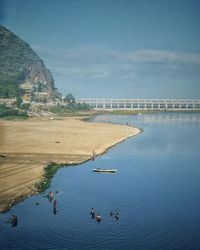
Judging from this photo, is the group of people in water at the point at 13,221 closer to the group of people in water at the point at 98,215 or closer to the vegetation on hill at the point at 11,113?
the group of people in water at the point at 98,215

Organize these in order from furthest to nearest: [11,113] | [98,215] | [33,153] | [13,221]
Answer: [11,113] < [33,153] < [98,215] < [13,221]

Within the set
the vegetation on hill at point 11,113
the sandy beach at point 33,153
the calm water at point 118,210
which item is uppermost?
the vegetation on hill at point 11,113

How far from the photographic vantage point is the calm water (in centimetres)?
2895

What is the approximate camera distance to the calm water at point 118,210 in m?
29.0

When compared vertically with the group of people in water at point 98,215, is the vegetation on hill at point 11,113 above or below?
above

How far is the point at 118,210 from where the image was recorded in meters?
36.5

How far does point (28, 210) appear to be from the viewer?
3591 centimetres

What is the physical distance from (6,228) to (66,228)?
5534 mm

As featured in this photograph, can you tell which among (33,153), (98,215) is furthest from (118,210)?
(33,153)

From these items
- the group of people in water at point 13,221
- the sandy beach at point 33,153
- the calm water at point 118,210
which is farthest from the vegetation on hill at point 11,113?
the group of people in water at point 13,221

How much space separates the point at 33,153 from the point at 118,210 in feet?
109

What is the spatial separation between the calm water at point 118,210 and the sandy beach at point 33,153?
290 cm

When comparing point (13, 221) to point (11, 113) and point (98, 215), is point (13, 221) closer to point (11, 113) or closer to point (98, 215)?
point (98, 215)

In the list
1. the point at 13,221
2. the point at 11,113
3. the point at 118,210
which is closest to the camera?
the point at 13,221
